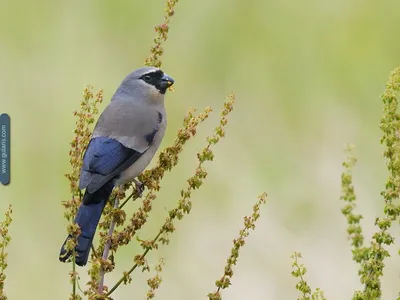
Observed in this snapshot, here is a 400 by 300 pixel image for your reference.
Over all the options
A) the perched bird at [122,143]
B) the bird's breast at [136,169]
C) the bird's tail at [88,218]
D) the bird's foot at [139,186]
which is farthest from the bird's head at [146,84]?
the bird's tail at [88,218]

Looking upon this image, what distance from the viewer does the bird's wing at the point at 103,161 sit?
15.1 ft

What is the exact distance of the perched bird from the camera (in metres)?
4.51

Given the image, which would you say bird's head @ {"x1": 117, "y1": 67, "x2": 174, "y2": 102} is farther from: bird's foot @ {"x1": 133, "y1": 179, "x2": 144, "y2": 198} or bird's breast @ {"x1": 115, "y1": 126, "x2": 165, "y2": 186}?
bird's foot @ {"x1": 133, "y1": 179, "x2": 144, "y2": 198}

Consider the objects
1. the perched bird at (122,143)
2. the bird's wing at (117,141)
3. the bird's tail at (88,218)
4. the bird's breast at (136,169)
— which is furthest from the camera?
the bird's breast at (136,169)

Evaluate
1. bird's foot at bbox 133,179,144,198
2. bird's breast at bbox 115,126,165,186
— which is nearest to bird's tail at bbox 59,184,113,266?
bird's breast at bbox 115,126,165,186

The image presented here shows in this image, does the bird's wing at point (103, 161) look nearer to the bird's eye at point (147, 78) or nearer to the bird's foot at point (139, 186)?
the bird's foot at point (139, 186)

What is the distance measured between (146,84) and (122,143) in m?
0.41

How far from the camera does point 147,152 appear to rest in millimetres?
5180

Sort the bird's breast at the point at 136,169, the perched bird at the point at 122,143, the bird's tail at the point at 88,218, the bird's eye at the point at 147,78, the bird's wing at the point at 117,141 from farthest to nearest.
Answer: the bird's eye at the point at 147,78 → the bird's breast at the point at 136,169 → the bird's wing at the point at 117,141 → the perched bird at the point at 122,143 → the bird's tail at the point at 88,218

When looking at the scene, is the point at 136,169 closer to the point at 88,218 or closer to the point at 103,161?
the point at 103,161

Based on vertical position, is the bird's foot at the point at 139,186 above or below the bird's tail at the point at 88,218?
above

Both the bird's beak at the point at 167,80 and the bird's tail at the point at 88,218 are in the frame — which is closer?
the bird's tail at the point at 88,218

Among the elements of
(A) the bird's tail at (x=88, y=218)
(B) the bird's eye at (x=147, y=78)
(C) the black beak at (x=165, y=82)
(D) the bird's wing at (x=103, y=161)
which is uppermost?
(C) the black beak at (x=165, y=82)

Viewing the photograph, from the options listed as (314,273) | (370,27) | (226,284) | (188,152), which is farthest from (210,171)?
(226,284)
